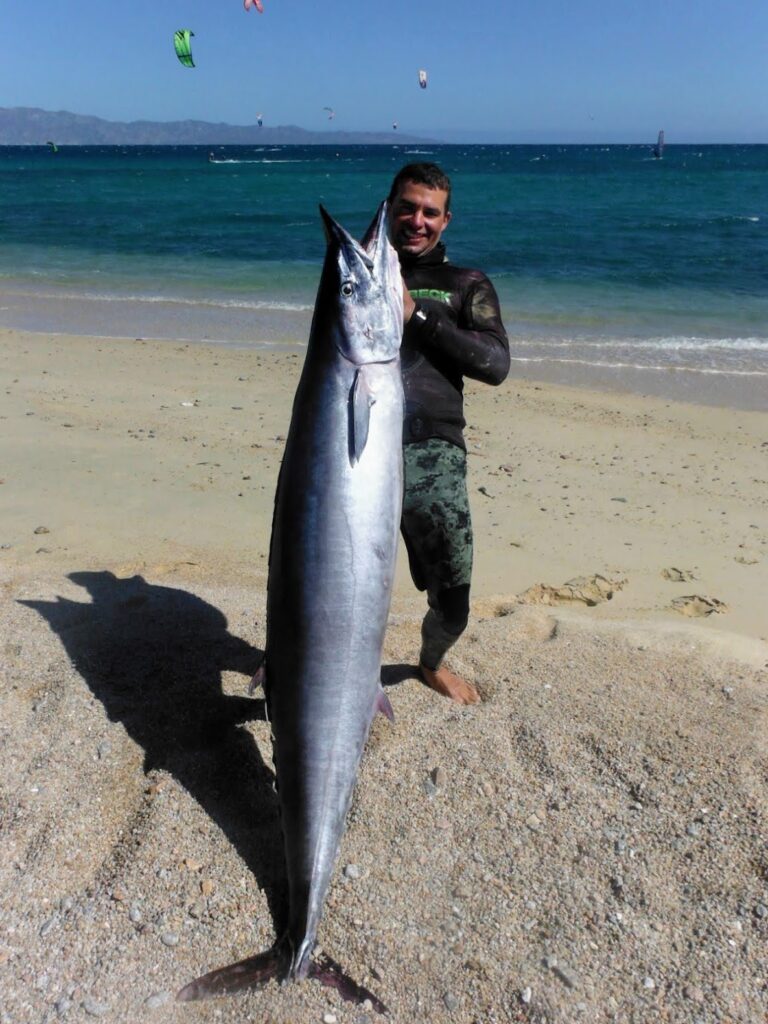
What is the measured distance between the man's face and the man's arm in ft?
0.88

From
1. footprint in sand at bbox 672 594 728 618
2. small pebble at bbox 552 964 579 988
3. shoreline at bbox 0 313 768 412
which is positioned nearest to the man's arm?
small pebble at bbox 552 964 579 988

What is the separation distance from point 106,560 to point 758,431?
21.9ft

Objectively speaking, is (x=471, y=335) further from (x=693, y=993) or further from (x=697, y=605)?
(x=697, y=605)

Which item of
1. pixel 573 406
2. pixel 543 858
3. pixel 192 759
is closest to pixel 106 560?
pixel 192 759

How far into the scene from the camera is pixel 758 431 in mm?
9148

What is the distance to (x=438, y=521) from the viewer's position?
3695 mm

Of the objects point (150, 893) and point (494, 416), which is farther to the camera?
point (494, 416)

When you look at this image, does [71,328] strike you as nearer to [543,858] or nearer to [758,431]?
[758,431]

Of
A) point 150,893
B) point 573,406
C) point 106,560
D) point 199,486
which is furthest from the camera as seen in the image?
point 573,406

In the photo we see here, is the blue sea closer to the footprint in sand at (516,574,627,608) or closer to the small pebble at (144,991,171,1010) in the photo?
the footprint in sand at (516,574,627,608)

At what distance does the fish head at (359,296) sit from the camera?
2.65 metres

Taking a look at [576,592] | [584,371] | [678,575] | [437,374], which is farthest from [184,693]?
[584,371]

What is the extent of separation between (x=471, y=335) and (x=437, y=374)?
0.97ft

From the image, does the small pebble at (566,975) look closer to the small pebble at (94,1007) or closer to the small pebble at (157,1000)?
the small pebble at (157,1000)
